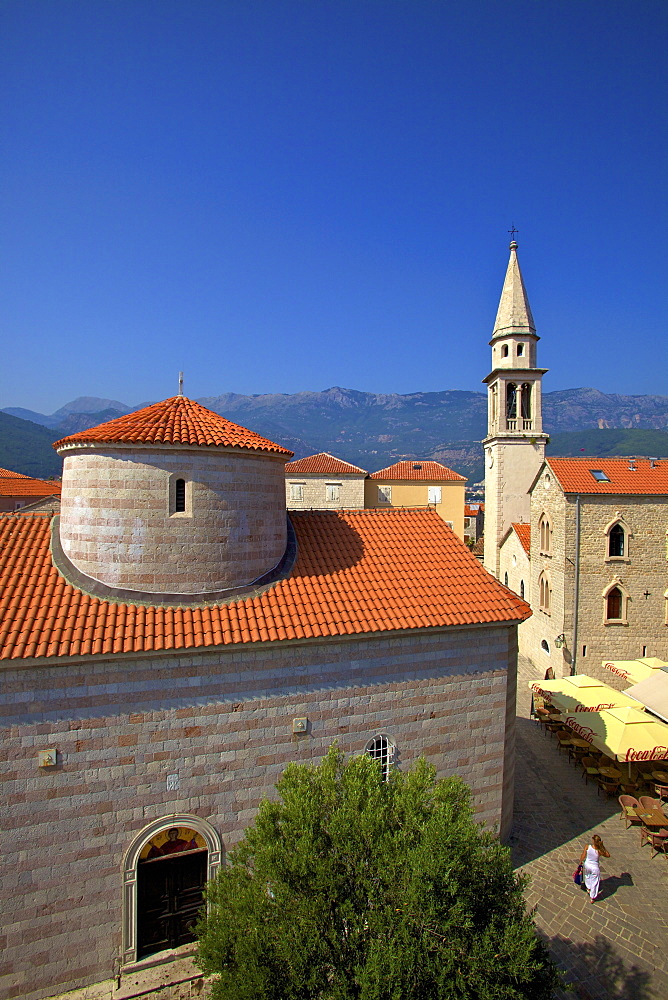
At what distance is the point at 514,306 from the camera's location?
29.5m

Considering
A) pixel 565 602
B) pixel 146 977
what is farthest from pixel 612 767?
pixel 146 977

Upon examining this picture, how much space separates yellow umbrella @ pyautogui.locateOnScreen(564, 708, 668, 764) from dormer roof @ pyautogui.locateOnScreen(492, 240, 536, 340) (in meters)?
21.0

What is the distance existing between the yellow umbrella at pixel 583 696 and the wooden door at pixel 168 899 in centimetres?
1178

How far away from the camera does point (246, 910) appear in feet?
19.1

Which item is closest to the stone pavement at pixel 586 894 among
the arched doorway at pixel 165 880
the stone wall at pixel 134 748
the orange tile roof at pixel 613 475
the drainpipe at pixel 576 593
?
the stone wall at pixel 134 748

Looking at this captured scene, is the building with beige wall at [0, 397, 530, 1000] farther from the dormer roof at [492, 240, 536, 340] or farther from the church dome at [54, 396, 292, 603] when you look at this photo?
the dormer roof at [492, 240, 536, 340]

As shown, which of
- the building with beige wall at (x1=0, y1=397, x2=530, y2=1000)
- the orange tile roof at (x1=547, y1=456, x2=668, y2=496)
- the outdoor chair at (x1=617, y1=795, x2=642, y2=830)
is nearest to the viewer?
the building with beige wall at (x1=0, y1=397, x2=530, y2=1000)

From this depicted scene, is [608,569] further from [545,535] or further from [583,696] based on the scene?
[583,696]

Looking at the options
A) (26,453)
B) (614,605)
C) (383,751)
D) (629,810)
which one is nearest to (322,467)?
(614,605)

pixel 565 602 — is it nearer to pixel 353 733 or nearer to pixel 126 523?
pixel 353 733

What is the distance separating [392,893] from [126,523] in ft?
22.8

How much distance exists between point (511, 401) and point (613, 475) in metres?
9.09

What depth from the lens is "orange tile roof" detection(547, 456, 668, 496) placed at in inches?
861

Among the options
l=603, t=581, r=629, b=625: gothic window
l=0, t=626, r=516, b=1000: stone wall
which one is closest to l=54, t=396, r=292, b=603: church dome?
l=0, t=626, r=516, b=1000: stone wall
